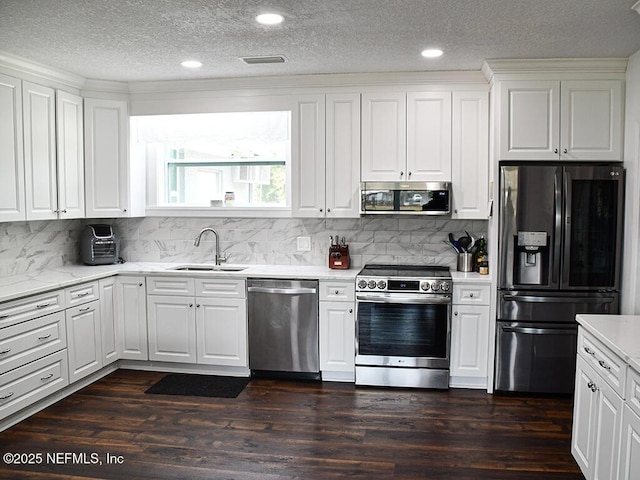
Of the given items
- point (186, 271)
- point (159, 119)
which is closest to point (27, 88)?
point (159, 119)

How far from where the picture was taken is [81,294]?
13.9ft

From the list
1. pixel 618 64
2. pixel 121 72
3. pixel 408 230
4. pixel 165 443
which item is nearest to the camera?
pixel 165 443

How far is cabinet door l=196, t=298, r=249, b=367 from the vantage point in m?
4.54

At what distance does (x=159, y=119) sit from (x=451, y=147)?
8.63 ft

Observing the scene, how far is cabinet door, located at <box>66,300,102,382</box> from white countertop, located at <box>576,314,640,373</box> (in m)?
3.46

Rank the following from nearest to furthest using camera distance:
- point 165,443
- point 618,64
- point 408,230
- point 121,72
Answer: point 165,443 → point 618,64 → point 121,72 → point 408,230

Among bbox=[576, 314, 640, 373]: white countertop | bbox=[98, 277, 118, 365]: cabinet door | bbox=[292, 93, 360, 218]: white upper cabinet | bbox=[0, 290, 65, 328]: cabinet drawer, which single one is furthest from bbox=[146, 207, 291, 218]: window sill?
bbox=[576, 314, 640, 373]: white countertop

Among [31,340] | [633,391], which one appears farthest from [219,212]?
[633,391]

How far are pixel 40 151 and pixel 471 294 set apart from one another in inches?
138

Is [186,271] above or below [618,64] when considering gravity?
below

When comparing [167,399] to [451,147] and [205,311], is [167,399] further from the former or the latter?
[451,147]

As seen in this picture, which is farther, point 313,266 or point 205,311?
point 313,266

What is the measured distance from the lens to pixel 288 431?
3527 mm

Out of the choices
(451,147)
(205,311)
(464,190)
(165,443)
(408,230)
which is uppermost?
(451,147)
